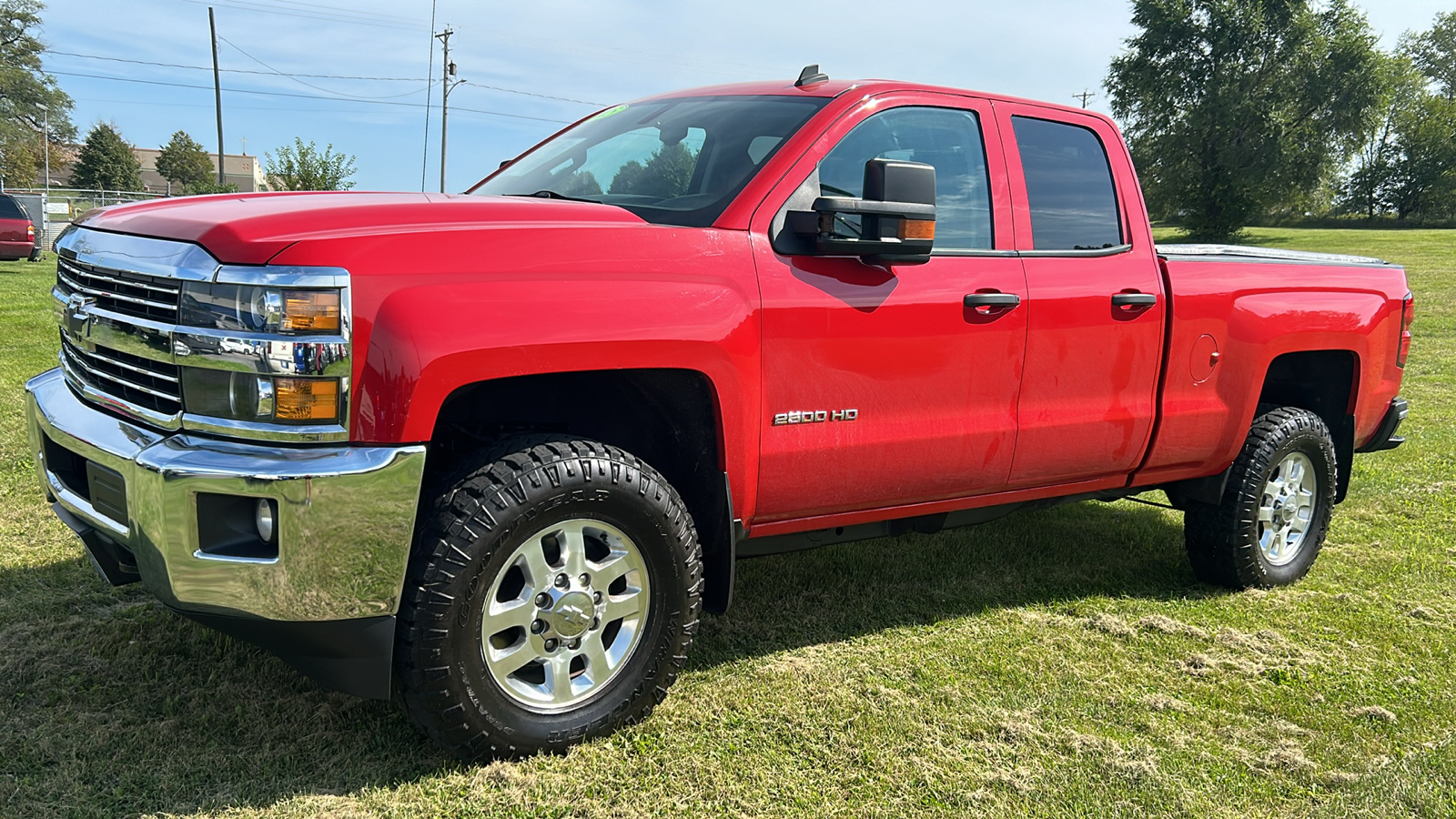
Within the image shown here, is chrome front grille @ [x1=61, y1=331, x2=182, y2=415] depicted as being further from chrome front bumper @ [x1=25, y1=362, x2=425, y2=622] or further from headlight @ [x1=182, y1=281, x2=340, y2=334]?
headlight @ [x1=182, y1=281, x2=340, y2=334]

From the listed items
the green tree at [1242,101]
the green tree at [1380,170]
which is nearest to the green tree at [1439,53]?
the green tree at [1380,170]

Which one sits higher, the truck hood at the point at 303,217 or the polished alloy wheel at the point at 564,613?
the truck hood at the point at 303,217

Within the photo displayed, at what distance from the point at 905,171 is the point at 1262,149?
49038 millimetres

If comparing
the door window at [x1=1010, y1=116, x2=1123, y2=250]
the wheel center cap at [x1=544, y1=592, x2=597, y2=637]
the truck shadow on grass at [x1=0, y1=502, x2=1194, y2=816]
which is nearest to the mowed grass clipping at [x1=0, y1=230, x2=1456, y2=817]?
the truck shadow on grass at [x1=0, y1=502, x2=1194, y2=816]

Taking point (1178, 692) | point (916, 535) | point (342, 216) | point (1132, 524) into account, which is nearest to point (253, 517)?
point (342, 216)

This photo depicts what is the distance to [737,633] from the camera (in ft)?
13.1

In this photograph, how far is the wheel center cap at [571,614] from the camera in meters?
2.98

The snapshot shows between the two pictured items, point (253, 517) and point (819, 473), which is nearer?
point (253, 517)

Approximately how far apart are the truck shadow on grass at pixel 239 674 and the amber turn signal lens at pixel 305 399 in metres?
1.01

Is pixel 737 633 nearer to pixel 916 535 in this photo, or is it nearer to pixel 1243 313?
pixel 916 535

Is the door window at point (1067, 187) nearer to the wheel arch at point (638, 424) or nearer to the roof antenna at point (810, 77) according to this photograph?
the roof antenna at point (810, 77)

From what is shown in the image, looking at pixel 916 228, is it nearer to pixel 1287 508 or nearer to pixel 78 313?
pixel 78 313

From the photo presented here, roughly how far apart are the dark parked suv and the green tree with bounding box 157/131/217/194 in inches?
2505

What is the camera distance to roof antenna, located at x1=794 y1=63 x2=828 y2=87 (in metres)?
3.82
